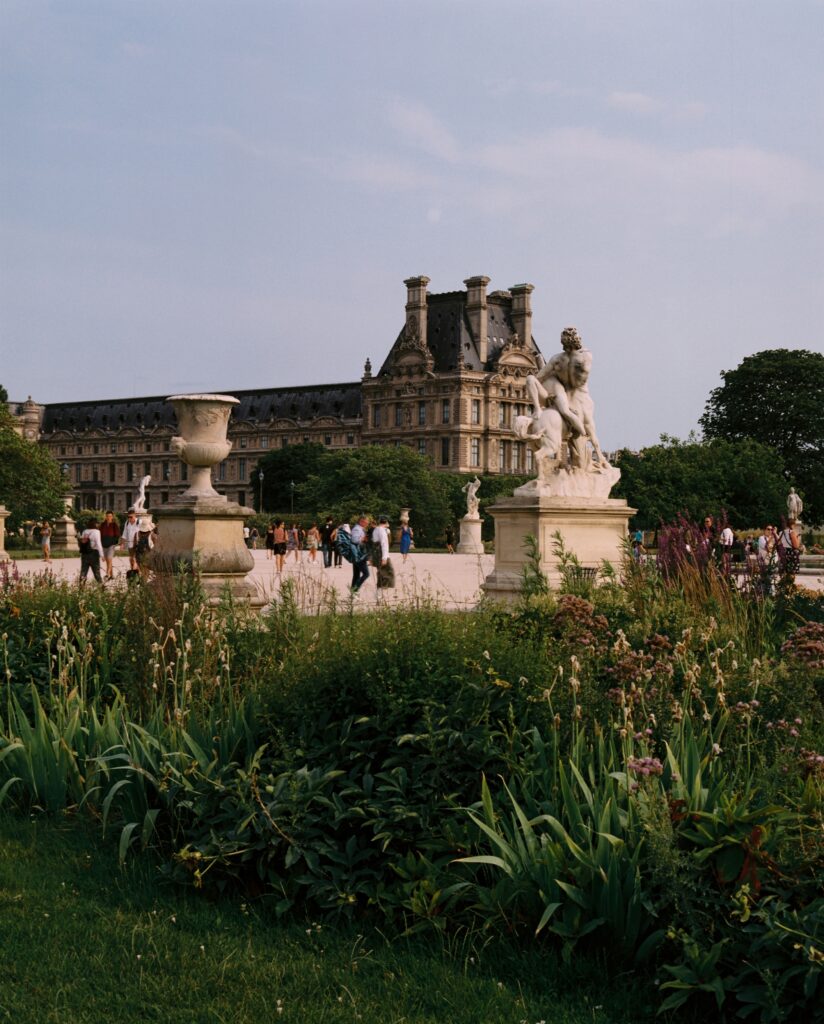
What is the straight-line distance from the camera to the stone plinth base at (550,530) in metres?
15.1

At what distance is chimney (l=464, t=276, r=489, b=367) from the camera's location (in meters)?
136

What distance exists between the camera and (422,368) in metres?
137

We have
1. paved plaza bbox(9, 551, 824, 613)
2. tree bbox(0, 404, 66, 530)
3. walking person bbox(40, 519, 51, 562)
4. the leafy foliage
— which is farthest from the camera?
tree bbox(0, 404, 66, 530)

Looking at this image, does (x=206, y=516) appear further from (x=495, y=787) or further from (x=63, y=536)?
(x=63, y=536)

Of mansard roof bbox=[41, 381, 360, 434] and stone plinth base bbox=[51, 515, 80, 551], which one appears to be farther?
mansard roof bbox=[41, 381, 360, 434]

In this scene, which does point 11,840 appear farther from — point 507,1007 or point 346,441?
point 346,441

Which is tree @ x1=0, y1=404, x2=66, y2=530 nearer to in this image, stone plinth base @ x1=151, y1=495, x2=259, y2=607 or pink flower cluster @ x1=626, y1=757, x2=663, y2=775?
stone plinth base @ x1=151, y1=495, x2=259, y2=607

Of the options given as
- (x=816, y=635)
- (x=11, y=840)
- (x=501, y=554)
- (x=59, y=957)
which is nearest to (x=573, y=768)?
(x=816, y=635)

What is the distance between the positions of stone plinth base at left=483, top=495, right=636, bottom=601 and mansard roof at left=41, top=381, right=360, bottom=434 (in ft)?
419

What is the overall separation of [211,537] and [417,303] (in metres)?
128

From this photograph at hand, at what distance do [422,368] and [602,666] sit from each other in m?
133

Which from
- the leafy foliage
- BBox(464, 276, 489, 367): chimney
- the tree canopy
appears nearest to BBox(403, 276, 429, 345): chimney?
BBox(464, 276, 489, 367): chimney

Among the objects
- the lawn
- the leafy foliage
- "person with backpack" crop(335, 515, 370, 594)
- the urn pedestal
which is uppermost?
the urn pedestal

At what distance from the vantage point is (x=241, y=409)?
510 feet
